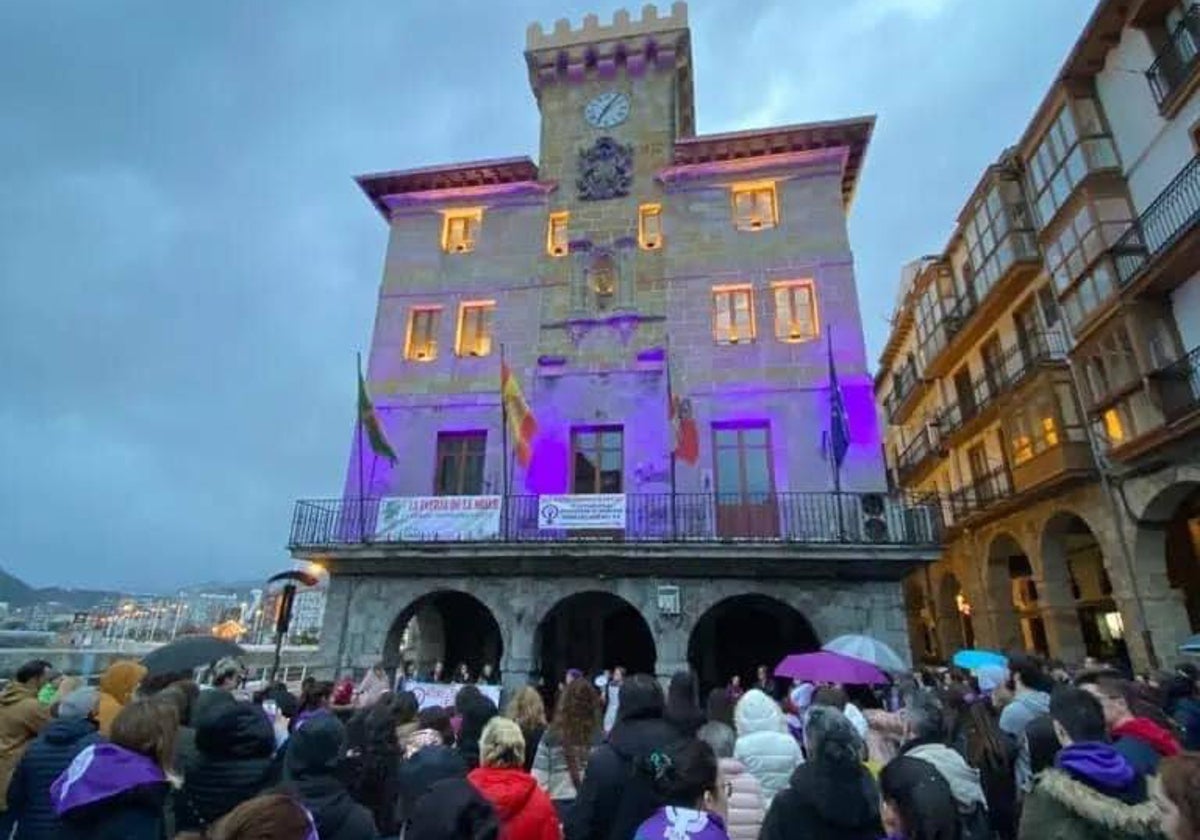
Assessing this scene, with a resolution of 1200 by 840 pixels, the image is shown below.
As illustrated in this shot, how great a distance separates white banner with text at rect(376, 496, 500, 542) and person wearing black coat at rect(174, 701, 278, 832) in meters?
11.2

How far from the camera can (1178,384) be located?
1387cm

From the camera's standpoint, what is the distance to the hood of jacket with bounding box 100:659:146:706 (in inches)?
197

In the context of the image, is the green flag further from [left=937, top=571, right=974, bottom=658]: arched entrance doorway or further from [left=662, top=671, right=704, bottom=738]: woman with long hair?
[left=937, top=571, right=974, bottom=658]: arched entrance doorway

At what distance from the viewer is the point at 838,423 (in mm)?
13984

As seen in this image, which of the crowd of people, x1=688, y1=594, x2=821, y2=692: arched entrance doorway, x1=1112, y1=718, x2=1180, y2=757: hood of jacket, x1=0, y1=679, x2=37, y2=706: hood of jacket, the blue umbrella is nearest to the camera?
the crowd of people

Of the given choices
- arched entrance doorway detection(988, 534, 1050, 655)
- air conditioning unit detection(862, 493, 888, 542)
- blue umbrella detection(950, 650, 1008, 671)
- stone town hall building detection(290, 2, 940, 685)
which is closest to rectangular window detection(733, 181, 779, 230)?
stone town hall building detection(290, 2, 940, 685)

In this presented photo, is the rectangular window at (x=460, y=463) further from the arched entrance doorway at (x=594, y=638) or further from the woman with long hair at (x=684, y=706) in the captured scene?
the woman with long hair at (x=684, y=706)

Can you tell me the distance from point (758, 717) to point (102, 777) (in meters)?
3.82

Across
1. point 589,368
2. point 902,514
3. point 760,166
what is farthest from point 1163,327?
point 589,368

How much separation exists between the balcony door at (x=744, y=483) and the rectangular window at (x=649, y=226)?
6.02 m

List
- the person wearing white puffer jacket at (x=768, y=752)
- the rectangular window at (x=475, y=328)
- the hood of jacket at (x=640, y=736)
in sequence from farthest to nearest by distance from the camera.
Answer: the rectangular window at (x=475, y=328) → the person wearing white puffer jacket at (x=768, y=752) → the hood of jacket at (x=640, y=736)

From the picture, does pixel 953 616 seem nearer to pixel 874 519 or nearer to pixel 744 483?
pixel 874 519

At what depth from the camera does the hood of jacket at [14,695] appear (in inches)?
190

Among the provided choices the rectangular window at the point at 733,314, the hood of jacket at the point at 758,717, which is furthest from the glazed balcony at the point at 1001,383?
the hood of jacket at the point at 758,717
